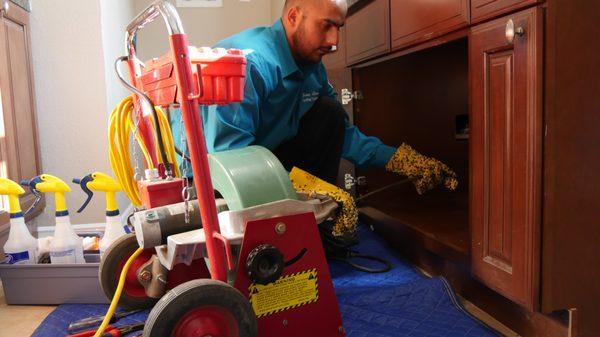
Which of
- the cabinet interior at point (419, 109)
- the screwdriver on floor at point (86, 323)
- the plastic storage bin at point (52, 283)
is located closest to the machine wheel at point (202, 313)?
the screwdriver on floor at point (86, 323)

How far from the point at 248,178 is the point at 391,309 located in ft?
1.68

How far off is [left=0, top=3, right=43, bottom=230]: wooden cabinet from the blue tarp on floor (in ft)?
1.53

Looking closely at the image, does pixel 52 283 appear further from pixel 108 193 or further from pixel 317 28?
pixel 317 28

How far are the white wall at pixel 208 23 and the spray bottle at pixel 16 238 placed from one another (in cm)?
152

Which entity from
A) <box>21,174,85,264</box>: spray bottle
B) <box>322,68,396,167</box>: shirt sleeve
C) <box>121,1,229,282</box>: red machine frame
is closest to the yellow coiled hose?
<box>21,174,85,264</box>: spray bottle

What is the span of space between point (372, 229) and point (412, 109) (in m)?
0.49

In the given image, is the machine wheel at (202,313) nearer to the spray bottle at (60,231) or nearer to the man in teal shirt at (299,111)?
the man in teal shirt at (299,111)

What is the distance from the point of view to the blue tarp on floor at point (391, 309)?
1.04 metres

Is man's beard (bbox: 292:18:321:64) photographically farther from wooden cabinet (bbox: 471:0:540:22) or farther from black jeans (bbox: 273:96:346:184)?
wooden cabinet (bbox: 471:0:540:22)

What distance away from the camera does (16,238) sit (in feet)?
4.18

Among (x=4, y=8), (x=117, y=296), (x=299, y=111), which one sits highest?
(x=4, y=8)

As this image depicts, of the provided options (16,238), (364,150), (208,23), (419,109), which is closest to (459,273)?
(364,150)

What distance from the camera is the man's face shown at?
4.45 ft

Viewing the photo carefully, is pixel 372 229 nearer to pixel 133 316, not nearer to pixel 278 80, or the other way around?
pixel 278 80
